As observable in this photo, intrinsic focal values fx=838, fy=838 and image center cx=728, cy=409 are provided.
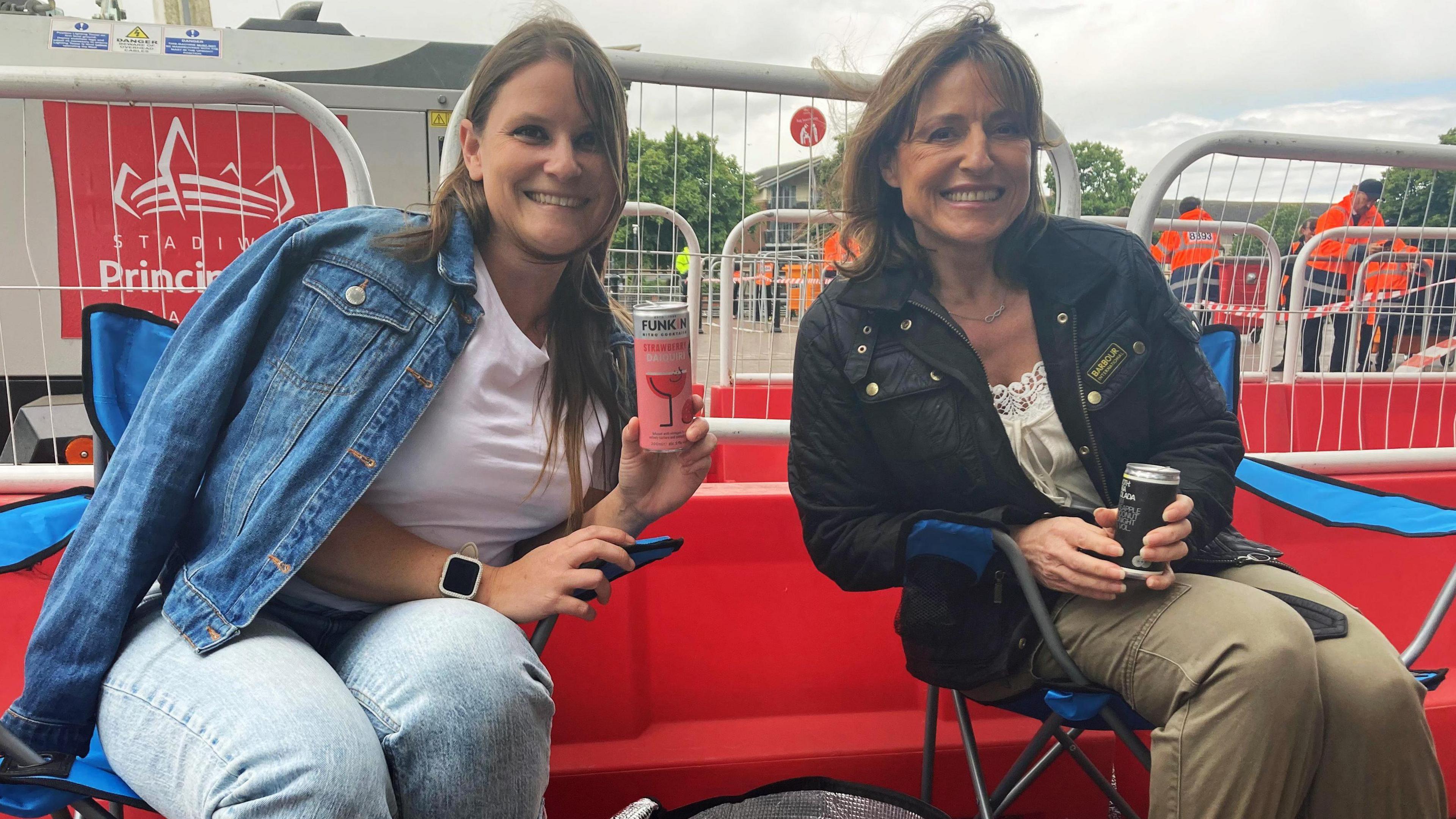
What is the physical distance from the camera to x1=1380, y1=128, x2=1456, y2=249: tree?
261 cm

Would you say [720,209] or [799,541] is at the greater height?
[720,209]

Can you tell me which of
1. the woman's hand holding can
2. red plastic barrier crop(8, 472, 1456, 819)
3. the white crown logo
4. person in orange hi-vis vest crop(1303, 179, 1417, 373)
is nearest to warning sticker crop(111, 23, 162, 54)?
the white crown logo

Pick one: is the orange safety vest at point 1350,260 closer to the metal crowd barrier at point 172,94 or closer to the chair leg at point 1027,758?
the chair leg at point 1027,758

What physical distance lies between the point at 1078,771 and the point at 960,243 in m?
1.33

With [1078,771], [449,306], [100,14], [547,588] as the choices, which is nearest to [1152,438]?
[1078,771]

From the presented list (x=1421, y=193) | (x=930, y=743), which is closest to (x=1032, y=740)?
(x=930, y=743)

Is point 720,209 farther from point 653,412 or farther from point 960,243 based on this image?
point 653,412

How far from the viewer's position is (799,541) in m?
2.02

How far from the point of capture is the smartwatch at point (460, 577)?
126 centimetres

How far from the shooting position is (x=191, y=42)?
4.16 m

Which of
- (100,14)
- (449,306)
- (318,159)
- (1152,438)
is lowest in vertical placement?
(1152,438)

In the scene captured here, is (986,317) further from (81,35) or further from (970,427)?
(81,35)

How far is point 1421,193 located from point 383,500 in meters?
3.29

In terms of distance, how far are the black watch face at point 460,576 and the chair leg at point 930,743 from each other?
953 mm
